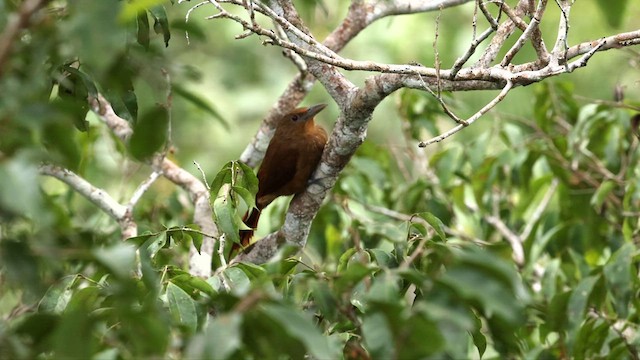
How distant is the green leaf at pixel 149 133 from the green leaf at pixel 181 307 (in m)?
0.88

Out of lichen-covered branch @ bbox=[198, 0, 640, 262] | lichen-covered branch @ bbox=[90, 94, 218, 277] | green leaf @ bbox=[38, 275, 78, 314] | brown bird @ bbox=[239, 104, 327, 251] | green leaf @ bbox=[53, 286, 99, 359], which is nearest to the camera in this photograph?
green leaf @ bbox=[53, 286, 99, 359]

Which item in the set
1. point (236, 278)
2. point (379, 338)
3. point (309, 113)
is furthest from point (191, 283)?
point (309, 113)

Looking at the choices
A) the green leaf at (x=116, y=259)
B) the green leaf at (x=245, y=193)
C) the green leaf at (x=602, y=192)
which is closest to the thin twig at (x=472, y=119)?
the green leaf at (x=245, y=193)

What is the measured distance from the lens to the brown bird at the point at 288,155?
186 inches

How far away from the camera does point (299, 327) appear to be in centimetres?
163

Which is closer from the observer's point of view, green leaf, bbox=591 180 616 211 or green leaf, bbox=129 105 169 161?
green leaf, bbox=129 105 169 161

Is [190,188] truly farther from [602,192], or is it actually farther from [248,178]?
[602,192]

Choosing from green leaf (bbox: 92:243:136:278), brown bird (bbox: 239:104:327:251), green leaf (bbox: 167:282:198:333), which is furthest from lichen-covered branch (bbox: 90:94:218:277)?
green leaf (bbox: 92:243:136:278)

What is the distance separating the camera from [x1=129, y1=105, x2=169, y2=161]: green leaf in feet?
5.45

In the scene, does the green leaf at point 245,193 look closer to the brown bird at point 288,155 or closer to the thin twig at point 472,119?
the thin twig at point 472,119

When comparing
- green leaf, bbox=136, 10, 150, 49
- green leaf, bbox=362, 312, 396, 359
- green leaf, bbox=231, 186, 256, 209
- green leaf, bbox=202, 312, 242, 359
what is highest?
green leaf, bbox=202, 312, 242, 359

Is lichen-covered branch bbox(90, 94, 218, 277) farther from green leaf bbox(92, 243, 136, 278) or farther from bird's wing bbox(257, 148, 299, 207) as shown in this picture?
green leaf bbox(92, 243, 136, 278)

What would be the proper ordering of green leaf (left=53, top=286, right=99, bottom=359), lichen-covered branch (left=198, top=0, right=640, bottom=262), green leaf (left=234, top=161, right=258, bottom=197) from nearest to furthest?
green leaf (left=53, top=286, right=99, bottom=359) < lichen-covered branch (left=198, top=0, right=640, bottom=262) < green leaf (left=234, top=161, right=258, bottom=197)

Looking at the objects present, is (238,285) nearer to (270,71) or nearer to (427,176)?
(427,176)
